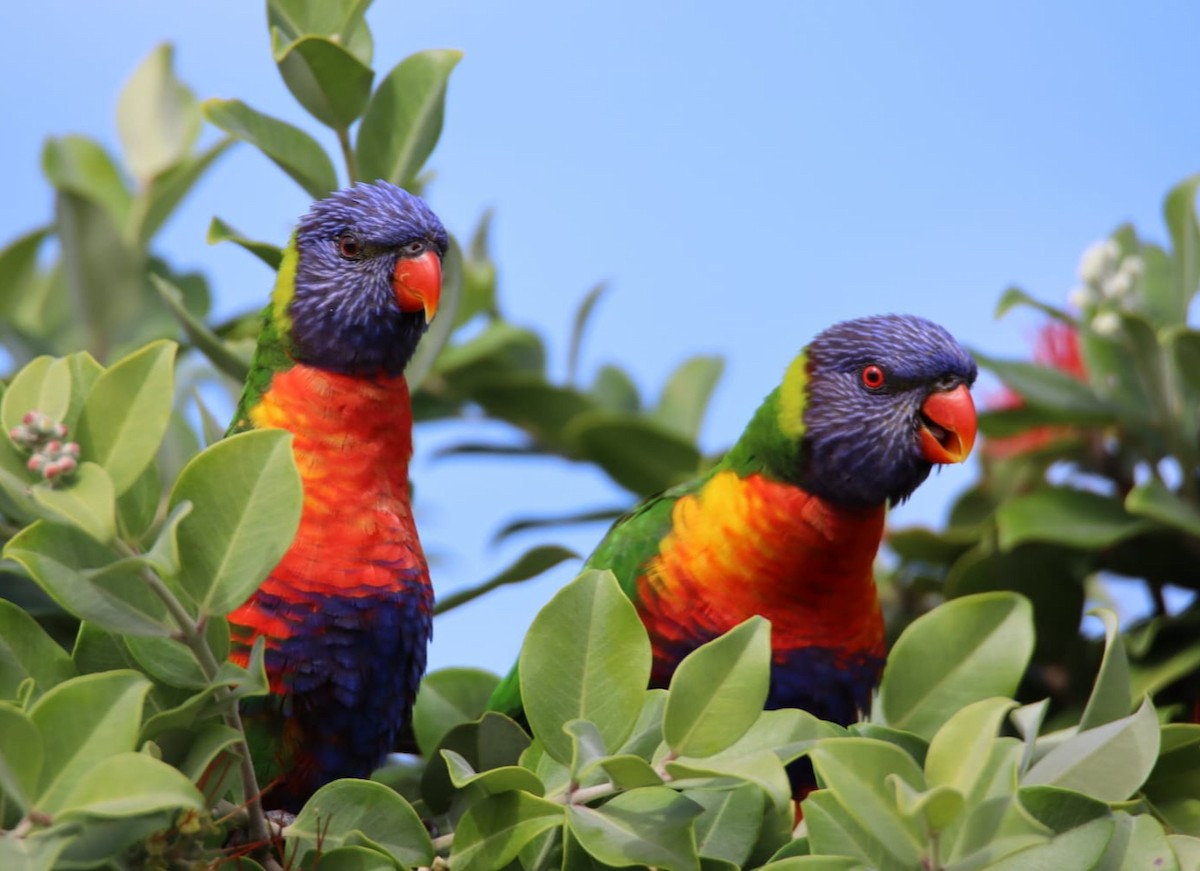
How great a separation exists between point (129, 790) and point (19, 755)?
12 centimetres

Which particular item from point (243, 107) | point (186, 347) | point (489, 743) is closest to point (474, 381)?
point (186, 347)

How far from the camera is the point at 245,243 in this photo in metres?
2.56

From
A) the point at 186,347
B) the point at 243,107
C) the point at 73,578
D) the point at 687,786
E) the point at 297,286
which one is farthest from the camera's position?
the point at 186,347

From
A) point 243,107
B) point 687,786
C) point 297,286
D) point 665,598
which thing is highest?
point 243,107

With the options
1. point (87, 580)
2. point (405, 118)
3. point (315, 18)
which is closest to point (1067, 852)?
point (87, 580)

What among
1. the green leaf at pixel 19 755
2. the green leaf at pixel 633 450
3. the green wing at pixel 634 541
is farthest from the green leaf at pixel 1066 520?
the green leaf at pixel 19 755

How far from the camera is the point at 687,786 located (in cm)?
150

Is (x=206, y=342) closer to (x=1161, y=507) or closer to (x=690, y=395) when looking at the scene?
(x=690, y=395)

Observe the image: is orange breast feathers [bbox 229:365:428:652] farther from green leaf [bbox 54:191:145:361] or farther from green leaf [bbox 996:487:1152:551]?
green leaf [bbox 996:487:1152:551]

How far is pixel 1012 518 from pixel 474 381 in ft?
4.84

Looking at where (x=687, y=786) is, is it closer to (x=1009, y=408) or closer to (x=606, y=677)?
(x=606, y=677)

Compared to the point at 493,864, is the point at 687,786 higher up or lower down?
higher up

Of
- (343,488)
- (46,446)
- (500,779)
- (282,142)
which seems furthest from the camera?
(282,142)

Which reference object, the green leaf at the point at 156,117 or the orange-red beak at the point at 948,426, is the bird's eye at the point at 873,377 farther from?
the green leaf at the point at 156,117
